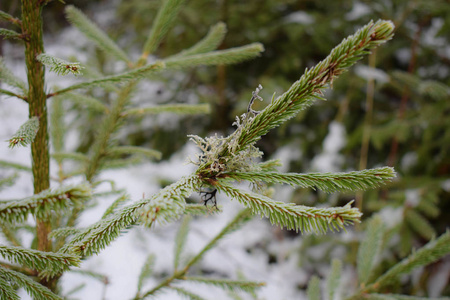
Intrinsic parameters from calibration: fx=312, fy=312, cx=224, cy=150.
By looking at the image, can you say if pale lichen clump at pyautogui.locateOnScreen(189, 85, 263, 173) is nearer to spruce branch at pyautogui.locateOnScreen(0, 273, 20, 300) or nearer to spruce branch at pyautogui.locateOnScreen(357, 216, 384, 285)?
spruce branch at pyautogui.locateOnScreen(0, 273, 20, 300)

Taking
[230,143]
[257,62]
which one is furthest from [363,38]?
[257,62]

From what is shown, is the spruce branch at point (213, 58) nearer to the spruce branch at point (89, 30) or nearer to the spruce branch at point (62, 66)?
the spruce branch at point (89, 30)

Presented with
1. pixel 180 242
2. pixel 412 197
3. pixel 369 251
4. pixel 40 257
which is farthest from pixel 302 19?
pixel 40 257

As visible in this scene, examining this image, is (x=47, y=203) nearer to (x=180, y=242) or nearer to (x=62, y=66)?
(x=62, y=66)

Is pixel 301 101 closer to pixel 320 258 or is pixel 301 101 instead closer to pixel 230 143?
pixel 230 143

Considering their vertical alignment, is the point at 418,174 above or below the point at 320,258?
above

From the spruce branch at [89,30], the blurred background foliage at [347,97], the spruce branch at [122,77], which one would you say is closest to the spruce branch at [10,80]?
the spruce branch at [122,77]

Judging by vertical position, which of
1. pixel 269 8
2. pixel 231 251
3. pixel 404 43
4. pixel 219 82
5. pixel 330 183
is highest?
pixel 269 8
